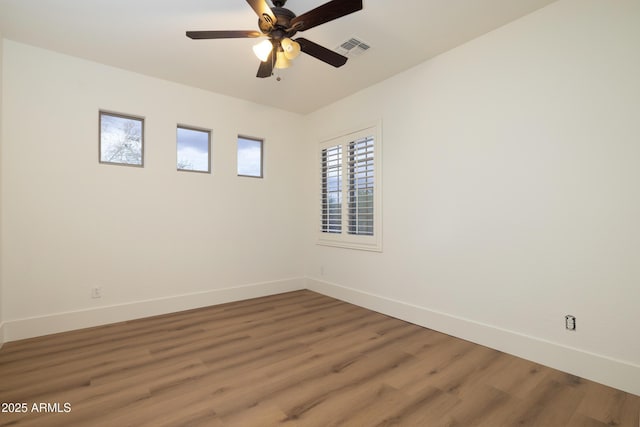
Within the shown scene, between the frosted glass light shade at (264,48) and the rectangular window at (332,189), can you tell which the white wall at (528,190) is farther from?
the frosted glass light shade at (264,48)

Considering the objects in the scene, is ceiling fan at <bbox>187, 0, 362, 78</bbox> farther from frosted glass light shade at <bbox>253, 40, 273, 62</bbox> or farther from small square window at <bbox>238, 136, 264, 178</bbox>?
small square window at <bbox>238, 136, 264, 178</bbox>

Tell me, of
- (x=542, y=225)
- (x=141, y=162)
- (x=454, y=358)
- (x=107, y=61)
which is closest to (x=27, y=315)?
(x=141, y=162)

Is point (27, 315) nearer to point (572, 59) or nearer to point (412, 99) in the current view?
point (412, 99)

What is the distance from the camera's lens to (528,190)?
8.29ft

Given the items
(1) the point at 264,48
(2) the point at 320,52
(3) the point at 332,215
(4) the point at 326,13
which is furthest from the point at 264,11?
(3) the point at 332,215

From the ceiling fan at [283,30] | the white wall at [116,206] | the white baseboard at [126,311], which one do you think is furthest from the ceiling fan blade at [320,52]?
the white baseboard at [126,311]

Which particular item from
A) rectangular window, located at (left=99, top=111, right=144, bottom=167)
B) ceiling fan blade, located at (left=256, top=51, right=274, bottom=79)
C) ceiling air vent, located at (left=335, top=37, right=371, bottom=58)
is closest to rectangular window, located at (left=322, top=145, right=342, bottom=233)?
ceiling air vent, located at (left=335, top=37, right=371, bottom=58)

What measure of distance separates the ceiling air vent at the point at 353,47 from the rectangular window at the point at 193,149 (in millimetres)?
2186

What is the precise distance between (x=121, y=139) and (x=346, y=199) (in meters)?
2.92

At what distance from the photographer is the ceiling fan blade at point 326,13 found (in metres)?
1.89

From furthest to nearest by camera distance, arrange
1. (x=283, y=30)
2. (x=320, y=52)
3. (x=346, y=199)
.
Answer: (x=346, y=199), (x=320, y=52), (x=283, y=30)

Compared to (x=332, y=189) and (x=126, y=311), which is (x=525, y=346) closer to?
(x=332, y=189)

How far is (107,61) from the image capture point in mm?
3305

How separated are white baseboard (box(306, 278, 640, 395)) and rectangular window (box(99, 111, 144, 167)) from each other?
11.2 feet
